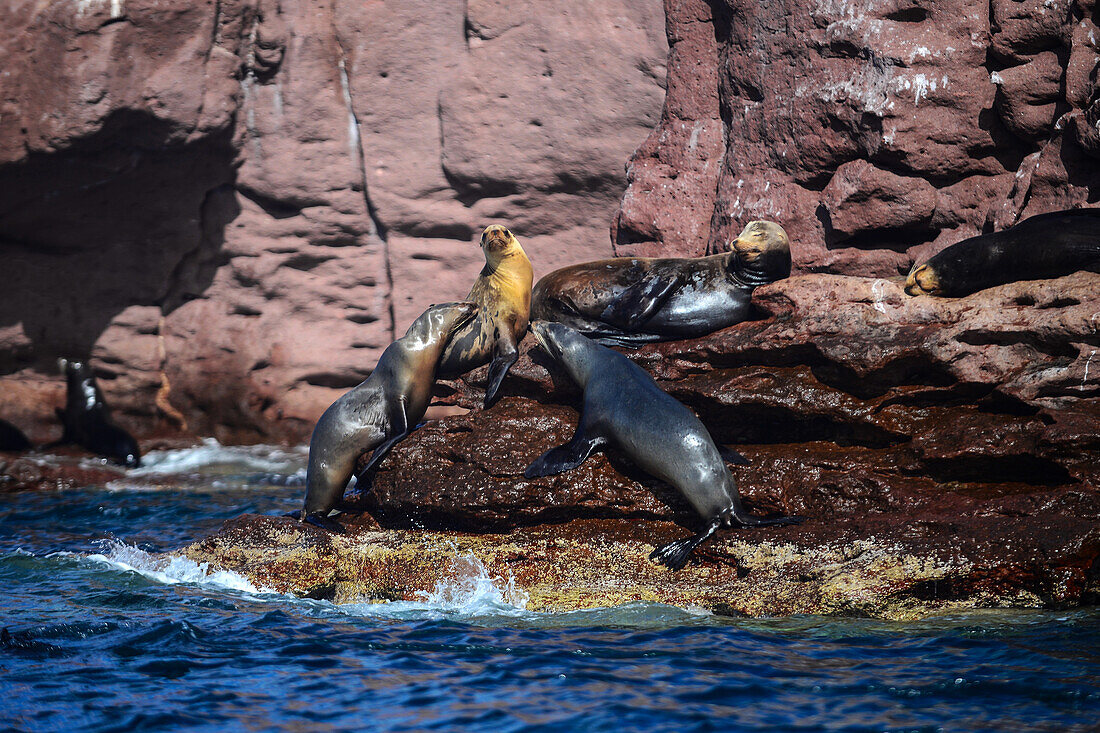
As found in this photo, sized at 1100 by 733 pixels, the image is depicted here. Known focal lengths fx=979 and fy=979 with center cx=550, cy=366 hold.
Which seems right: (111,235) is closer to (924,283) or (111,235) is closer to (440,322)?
(440,322)

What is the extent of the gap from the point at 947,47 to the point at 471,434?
474cm

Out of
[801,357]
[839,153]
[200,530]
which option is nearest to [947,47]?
[839,153]

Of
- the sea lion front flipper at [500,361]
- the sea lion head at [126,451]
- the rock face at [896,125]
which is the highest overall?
the rock face at [896,125]

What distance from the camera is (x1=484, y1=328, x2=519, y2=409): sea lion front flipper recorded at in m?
6.44

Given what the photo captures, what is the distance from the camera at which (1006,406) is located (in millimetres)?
5379

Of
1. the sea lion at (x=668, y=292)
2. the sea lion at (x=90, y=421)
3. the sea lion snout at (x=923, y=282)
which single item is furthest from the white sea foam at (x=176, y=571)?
the sea lion snout at (x=923, y=282)

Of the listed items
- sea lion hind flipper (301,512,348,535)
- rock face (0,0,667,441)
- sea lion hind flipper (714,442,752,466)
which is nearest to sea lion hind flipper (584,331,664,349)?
sea lion hind flipper (714,442,752,466)

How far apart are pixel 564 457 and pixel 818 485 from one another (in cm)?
141

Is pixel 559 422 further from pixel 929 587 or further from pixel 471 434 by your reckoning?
pixel 929 587

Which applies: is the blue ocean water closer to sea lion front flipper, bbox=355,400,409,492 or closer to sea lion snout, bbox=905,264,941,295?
sea lion front flipper, bbox=355,400,409,492

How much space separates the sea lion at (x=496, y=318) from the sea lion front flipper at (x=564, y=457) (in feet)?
3.06

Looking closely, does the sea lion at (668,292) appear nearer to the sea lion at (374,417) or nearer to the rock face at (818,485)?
the rock face at (818,485)

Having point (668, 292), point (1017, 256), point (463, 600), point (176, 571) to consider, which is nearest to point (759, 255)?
point (668, 292)

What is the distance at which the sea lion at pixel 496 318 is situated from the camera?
22.5ft
